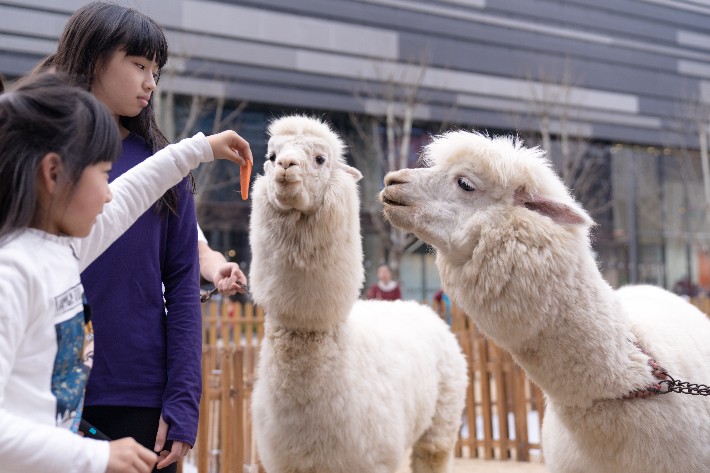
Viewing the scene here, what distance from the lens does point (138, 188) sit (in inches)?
67.8

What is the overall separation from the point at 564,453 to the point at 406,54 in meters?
17.5

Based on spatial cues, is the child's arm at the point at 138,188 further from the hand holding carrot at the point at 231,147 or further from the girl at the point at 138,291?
the girl at the point at 138,291

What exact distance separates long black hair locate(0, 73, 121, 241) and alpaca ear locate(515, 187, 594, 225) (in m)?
1.40

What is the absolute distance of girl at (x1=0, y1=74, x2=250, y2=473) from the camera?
1.23 m

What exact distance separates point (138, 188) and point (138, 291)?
0.30 m

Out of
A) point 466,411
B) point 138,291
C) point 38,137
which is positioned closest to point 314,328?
point 138,291

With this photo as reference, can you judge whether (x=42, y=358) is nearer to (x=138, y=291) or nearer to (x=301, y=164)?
(x=138, y=291)

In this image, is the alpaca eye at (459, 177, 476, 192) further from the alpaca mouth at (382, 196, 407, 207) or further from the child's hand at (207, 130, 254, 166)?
the child's hand at (207, 130, 254, 166)

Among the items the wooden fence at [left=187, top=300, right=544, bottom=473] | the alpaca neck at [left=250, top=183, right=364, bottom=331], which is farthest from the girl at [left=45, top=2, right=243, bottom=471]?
the wooden fence at [left=187, top=300, right=544, bottom=473]

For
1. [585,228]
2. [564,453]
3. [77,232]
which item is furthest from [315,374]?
[77,232]

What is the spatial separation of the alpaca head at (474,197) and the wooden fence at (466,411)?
2.71m

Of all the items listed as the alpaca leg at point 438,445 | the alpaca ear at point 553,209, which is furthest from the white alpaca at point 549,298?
the alpaca leg at point 438,445

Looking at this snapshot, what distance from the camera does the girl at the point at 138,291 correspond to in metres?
1.81

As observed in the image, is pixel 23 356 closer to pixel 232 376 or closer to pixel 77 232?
pixel 77 232
